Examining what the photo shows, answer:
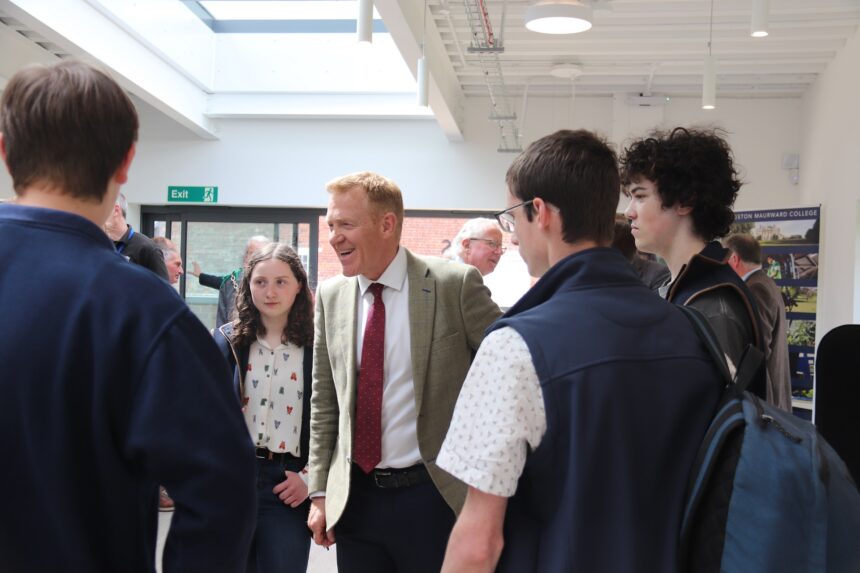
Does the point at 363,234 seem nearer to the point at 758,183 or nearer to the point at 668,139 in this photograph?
the point at 668,139

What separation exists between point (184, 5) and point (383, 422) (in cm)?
805

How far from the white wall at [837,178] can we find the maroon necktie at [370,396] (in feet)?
19.1

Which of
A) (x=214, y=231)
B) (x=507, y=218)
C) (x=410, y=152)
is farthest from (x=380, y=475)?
(x=214, y=231)

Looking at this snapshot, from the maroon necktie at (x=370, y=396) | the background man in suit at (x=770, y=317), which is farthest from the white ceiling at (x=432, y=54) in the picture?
the maroon necktie at (x=370, y=396)

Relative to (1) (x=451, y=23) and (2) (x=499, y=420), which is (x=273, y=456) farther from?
(1) (x=451, y=23)

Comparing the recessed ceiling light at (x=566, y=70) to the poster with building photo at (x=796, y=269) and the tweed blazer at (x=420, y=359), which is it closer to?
the poster with building photo at (x=796, y=269)

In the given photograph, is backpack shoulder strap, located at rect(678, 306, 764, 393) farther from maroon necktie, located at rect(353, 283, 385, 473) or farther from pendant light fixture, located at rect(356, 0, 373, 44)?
pendant light fixture, located at rect(356, 0, 373, 44)

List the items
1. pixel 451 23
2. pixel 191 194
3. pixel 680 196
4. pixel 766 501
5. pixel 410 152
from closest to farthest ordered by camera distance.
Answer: pixel 766 501 → pixel 680 196 → pixel 451 23 → pixel 410 152 → pixel 191 194

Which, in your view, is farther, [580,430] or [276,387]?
[276,387]

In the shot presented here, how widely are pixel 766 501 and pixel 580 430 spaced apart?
0.31m

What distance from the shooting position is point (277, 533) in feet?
9.41

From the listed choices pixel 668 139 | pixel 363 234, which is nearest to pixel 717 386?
pixel 668 139

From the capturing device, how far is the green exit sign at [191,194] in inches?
419

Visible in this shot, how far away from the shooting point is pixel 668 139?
89.4 inches
